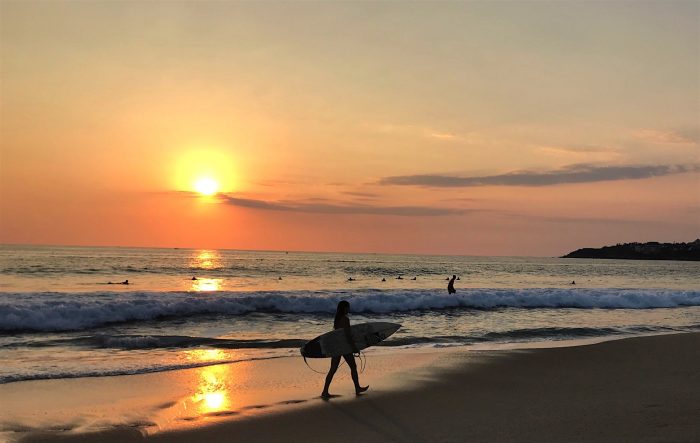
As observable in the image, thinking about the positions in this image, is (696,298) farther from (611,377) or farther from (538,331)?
(611,377)

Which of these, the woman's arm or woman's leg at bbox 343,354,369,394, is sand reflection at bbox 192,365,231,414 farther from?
the woman's arm

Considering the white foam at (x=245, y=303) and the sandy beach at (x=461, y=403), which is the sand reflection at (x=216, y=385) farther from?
the white foam at (x=245, y=303)

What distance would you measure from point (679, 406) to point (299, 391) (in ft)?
22.7

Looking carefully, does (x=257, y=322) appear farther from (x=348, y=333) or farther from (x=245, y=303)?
(x=348, y=333)

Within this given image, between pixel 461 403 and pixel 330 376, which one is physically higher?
pixel 330 376

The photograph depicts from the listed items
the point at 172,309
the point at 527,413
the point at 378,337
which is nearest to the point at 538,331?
the point at 378,337

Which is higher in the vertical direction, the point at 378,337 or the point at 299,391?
the point at 378,337

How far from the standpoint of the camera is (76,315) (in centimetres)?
2347

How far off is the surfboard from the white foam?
14493mm

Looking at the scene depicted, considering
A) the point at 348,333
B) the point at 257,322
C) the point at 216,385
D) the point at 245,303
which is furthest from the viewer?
the point at 245,303

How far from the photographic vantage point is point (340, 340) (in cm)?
1130

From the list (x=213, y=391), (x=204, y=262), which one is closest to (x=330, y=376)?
(x=213, y=391)

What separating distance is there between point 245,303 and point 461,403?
1984cm

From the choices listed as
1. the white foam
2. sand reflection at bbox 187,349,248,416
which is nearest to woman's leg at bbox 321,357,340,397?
sand reflection at bbox 187,349,248,416
